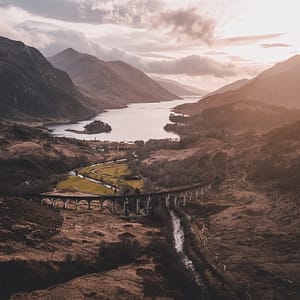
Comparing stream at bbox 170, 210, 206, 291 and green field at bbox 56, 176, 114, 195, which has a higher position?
green field at bbox 56, 176, 114, 195

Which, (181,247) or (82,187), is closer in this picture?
(181,247)

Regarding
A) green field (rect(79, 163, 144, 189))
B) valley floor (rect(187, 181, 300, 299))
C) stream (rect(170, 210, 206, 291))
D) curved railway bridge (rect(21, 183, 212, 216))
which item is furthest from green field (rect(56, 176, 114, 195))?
valley floor (rect(187, 181, 300, 299))

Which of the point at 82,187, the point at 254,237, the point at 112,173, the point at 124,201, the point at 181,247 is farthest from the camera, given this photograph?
the point at 112,173

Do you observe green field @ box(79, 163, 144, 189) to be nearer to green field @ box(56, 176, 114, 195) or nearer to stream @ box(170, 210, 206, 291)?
green field @ box(56, 176, 114, 195)

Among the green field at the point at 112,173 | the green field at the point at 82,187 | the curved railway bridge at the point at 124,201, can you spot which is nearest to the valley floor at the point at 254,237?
the curved railway bridge at the point at 124,201

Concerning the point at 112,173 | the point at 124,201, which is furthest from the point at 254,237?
the point at 112,173

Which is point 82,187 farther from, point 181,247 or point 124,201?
point 181,247

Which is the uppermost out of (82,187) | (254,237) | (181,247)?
(82,187)

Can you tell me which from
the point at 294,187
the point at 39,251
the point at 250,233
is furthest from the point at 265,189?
the point at 39,251
